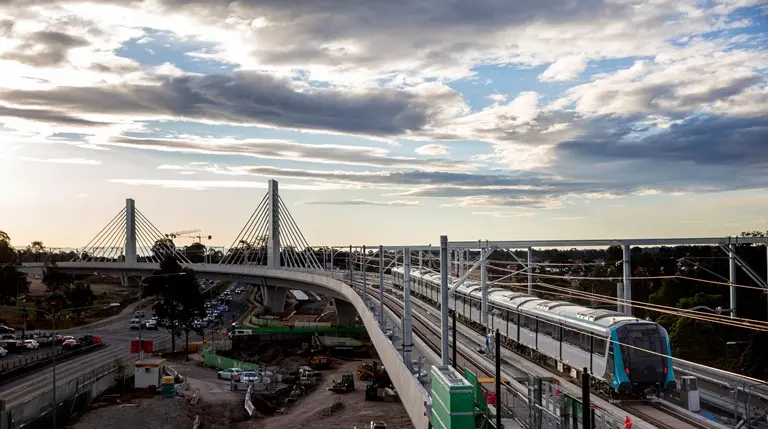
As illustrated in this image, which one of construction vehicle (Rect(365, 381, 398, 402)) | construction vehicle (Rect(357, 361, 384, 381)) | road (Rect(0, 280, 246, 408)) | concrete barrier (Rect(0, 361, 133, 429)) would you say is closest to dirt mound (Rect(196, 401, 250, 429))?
concrete barrier (Rect(0, 361, 133, 429))

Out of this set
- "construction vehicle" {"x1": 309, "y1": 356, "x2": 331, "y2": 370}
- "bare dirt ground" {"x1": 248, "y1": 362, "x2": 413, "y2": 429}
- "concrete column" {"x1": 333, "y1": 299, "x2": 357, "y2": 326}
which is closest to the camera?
"bare dirt ground" {"x1": 248, "y1": 362, "x2": 413, "y2": 429}

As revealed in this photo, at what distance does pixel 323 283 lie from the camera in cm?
7831

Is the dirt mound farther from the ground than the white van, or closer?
closer

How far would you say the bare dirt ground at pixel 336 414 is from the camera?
1885 inches

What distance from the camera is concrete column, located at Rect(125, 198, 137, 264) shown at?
516ft

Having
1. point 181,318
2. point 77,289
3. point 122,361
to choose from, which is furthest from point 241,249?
point 122,361

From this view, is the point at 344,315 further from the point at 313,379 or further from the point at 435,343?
the point at 435,343

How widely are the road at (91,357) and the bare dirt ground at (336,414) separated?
56.1 feet

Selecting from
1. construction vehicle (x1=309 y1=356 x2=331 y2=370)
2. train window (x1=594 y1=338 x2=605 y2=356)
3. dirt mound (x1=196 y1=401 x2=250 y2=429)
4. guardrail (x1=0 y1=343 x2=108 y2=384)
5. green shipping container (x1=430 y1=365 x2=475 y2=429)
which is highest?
train window (x1=594 y1=338 x2=605 y2=356)

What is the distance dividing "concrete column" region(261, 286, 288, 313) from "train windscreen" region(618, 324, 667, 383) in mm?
94673

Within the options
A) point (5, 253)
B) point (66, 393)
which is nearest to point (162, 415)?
point (66, 393)

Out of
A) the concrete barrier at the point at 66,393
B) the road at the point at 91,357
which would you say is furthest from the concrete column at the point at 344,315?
the concrete barrier at the point at 66,393

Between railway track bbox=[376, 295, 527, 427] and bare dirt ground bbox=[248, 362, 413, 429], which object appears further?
bare dirt ground bbox=[248, 362, 413, 429]

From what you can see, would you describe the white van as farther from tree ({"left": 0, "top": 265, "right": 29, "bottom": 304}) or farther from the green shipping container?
the green shipping container
